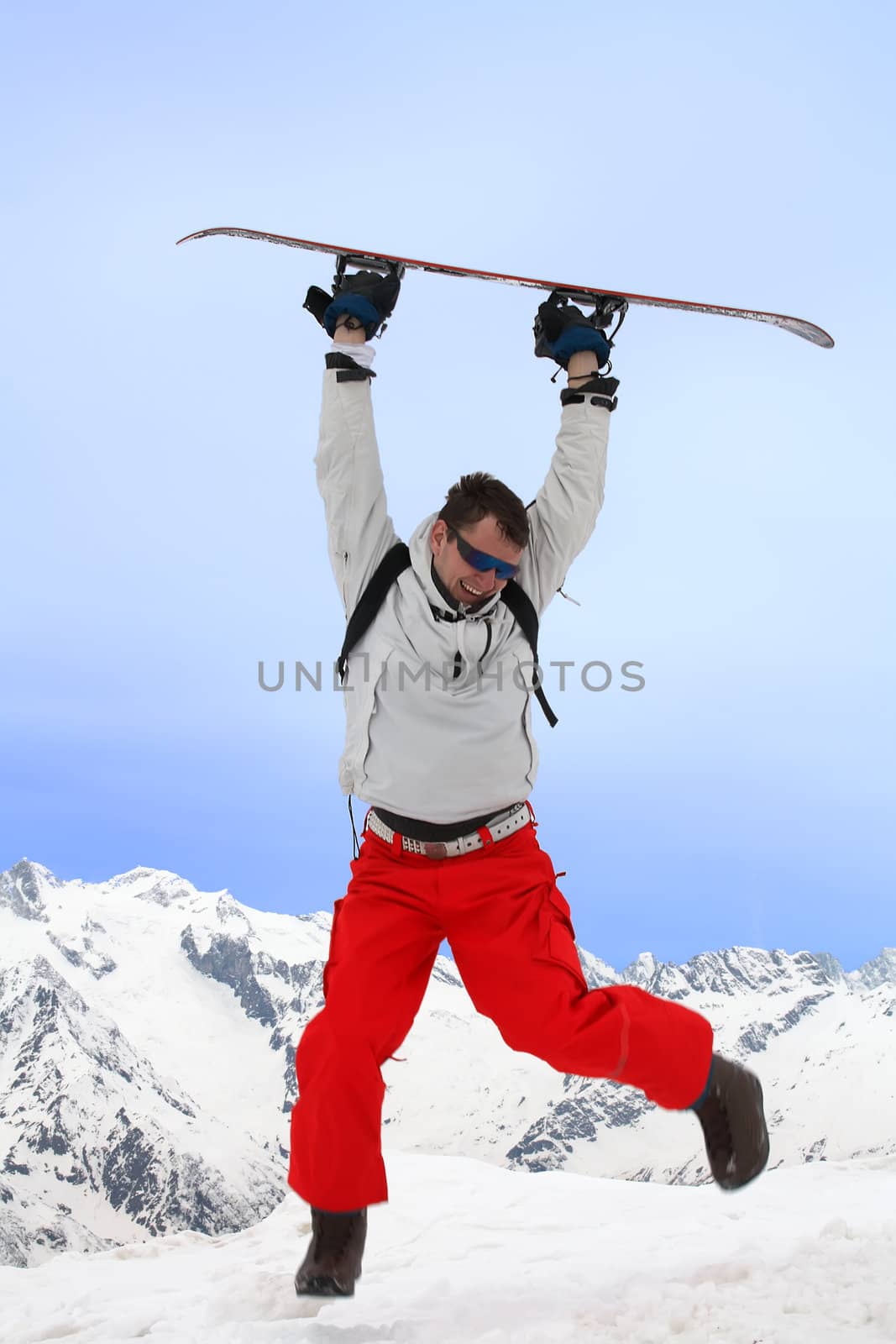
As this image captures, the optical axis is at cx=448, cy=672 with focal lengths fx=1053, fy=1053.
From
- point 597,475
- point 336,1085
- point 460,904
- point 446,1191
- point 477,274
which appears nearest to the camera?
point 336,1085

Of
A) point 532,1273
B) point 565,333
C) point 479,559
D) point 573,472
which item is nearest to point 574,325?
point 565,333

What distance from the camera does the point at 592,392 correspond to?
16.3 ft

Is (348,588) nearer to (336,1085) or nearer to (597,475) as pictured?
(597,475)

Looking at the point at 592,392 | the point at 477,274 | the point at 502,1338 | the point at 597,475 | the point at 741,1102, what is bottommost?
the point at 502,1338

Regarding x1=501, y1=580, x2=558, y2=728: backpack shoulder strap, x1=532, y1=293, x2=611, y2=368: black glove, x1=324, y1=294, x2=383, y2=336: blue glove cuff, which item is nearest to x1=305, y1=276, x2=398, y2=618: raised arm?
x1=324, y1=294, x2=383, y2=336: blue glove cuff

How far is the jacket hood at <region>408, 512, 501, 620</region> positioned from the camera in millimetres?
4418

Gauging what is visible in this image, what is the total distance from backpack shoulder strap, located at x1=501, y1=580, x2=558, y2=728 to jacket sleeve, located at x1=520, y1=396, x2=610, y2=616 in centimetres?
10

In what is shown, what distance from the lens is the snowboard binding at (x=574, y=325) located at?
5.04 meters

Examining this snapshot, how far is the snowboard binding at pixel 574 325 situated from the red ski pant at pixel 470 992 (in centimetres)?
233

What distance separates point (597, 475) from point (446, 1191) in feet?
15.3

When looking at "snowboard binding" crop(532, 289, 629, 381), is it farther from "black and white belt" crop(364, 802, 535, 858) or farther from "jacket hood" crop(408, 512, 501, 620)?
"black and white belt" crop(364, 802, 535, 858)

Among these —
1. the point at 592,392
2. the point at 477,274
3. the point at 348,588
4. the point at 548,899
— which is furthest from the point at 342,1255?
the point at 477,274

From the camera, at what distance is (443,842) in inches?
172

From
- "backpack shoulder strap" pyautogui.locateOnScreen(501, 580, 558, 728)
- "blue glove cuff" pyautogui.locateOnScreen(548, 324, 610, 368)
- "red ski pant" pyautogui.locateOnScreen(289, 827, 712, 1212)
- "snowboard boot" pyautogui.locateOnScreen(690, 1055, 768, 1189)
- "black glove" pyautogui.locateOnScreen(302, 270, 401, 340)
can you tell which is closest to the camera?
"red ski pant" pyautogui.locateOnScreen(289, 827, 712, 1212)
